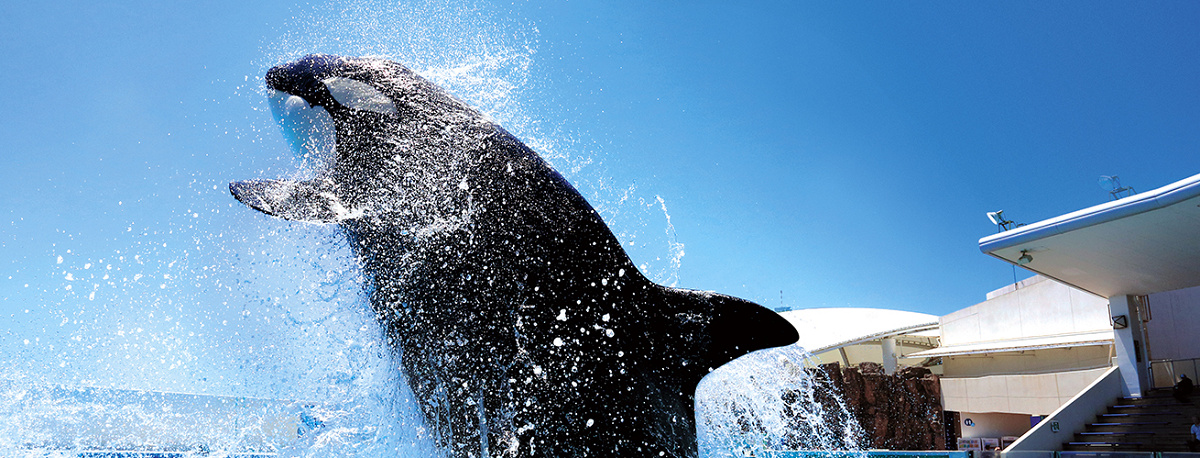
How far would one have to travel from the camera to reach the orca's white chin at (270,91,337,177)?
4.60m

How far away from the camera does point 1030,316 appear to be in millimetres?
21750

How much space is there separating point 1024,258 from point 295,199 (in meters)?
14.3

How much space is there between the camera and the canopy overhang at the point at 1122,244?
1078 centimetres

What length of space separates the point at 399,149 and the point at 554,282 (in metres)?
1.27

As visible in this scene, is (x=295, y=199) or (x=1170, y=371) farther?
(x=1170, y=371)

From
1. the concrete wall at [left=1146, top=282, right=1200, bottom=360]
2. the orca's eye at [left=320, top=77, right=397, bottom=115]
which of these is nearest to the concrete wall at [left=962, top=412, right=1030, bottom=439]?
the concrete wall at [left=1146, top=282, right=1200, bottom=360]

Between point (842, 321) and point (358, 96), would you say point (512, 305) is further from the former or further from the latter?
point (842, 321)

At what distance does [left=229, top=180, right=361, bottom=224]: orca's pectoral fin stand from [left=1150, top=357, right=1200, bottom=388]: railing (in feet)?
56.8

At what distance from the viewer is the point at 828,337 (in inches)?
1780

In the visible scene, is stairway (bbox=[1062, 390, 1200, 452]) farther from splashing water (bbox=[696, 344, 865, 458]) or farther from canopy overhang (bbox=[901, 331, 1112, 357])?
splashing water (bbox=[696, 344, 865, 458])

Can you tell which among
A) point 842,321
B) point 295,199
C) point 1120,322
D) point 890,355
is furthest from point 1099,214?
point 842,321

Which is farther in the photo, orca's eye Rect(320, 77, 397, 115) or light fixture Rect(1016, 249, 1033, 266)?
light fixture Rect(1016, 249, 1033, 266)

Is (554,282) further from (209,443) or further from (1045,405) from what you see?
(1045,405)

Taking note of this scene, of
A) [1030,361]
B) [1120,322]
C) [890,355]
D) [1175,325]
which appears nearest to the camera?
[1120,322]
